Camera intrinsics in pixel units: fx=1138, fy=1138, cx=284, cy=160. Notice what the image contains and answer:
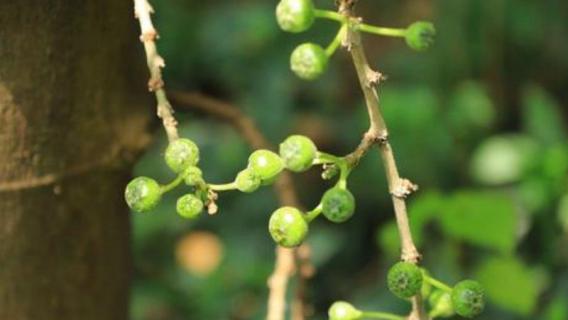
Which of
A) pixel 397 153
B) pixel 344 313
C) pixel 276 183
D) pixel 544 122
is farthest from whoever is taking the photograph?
pixel 397 153

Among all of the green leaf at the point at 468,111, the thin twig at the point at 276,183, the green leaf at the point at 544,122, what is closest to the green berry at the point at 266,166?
the thin twig at the point at 276,183

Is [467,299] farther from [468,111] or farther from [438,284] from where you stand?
[468,111]

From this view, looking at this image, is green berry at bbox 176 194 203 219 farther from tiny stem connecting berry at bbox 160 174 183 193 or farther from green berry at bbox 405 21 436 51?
green berry at bbox 405 21 436 51

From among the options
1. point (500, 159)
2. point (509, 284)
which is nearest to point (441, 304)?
point (509, 284)

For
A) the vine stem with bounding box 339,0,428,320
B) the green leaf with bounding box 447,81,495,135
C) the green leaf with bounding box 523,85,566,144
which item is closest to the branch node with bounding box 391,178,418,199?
the vine stem with bounding box 339,0,428,320

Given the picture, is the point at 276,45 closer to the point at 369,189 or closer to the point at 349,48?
the point at 369,189

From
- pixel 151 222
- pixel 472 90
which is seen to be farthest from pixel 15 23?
pixel 472 90

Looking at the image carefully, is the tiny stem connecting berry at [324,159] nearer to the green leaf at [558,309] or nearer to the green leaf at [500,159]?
the green leaf at [558,309]
